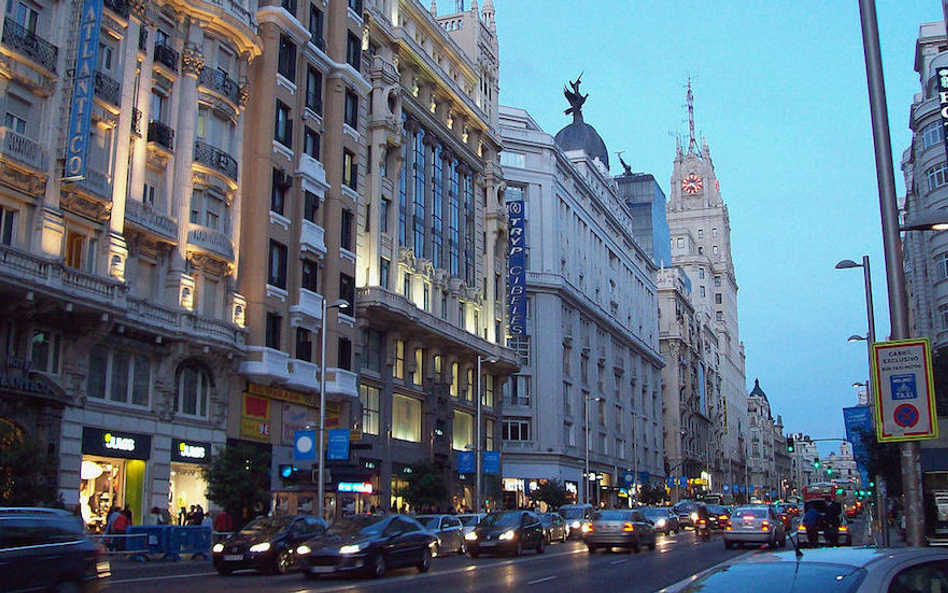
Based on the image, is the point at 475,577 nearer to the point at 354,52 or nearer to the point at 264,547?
the point at 264,547

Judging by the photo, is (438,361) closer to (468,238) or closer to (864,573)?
(468,238)

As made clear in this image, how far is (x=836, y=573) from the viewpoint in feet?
20.4

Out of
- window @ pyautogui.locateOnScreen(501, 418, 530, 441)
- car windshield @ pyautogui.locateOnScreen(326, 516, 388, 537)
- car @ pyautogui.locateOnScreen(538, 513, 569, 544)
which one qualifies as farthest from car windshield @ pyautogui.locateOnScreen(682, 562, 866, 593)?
window @ pyautogui.locateOnScreen(501, 418, 530, 441)

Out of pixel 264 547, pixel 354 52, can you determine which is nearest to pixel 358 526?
pixel 264 547

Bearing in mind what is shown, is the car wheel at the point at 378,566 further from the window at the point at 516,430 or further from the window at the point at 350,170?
the window at the point at 516,430

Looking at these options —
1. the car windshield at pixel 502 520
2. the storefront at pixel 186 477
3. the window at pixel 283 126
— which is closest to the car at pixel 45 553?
the car windshield at pixel 502 520

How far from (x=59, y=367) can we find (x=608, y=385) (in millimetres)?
68900

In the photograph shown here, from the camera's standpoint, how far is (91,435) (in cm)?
3228

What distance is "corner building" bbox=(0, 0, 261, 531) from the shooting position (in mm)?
30125

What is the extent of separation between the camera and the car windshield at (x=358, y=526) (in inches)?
946

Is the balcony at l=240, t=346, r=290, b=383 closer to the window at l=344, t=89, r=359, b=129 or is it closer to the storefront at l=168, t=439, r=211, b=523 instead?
the storefront at l=168, t=439, r=211, b=523

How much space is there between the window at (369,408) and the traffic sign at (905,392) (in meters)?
37.9

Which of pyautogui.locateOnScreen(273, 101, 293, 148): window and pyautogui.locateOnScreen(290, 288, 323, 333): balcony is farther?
pyautogui.locateOnScreen(273, 101, 293, 148): window

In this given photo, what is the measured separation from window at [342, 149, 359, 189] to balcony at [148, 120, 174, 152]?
11.9m
